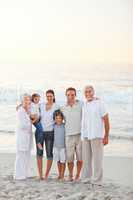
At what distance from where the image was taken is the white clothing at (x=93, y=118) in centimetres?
415

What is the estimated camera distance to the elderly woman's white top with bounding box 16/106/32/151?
4309 mm

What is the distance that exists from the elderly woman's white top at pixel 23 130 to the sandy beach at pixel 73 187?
24 cm

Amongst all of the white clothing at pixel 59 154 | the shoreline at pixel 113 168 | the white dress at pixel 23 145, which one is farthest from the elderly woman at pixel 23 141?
the white clothing at pixel 59 154

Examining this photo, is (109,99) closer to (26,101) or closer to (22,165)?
(26,101)

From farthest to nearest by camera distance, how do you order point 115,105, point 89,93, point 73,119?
1. point 115,105
2. point 73,119
3. point 89,93

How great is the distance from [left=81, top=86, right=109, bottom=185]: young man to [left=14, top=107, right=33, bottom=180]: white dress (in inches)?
19.9

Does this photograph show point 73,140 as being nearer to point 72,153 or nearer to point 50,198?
point 72,153

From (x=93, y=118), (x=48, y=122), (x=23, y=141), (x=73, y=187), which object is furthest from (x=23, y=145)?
(x=93, y=118)

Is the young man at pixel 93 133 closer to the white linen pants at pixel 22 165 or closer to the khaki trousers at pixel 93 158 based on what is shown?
the khaki trousers at pixel 93 158

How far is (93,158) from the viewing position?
4.21m

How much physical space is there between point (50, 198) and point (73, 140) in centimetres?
56

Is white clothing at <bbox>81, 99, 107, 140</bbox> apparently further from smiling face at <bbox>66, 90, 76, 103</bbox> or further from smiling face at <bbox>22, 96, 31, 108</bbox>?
smiling face at <bbox>22, 96, 31, 108</bbox>

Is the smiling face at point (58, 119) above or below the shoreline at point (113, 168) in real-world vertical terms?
above

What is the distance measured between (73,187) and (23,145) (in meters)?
0.60
